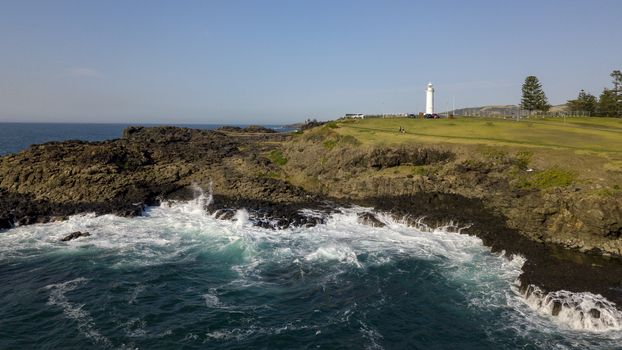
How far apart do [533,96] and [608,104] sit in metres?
14.0

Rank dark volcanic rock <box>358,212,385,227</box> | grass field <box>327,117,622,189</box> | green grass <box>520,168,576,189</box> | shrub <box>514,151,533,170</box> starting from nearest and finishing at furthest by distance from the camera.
Result: green grass <box>520,168,576,189</box>, grass field <box>327,117,622,189</box>, dark volcanic rock <box>358,212,385,227</box>, shrub <box>514,151,533,170</box>

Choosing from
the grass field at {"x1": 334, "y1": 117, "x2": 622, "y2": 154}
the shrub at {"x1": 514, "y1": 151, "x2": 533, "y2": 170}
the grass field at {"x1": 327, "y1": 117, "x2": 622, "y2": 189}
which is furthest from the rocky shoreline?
the grass field at {"x1": 334, "y1": 117, "x2": 622, "y2": 154}

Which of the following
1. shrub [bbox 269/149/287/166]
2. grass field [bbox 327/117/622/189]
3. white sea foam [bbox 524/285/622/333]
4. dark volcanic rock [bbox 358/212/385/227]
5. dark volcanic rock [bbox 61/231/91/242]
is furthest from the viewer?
shrub [bbox 269/149/287/166]

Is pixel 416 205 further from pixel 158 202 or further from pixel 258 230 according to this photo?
pixel 158 202

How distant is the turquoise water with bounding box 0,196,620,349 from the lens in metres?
17.2

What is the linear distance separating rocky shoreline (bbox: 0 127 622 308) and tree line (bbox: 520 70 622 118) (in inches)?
2203

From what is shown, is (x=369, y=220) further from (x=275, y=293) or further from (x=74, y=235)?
(x=74, y=235)

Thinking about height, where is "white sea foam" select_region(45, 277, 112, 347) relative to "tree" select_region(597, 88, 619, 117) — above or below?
below

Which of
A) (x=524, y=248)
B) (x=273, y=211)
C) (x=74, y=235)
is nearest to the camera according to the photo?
(x=524, y=248)

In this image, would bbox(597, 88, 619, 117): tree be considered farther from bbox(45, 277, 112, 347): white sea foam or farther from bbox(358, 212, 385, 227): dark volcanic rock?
bbox(45, 277, 112, 347): white sea foam

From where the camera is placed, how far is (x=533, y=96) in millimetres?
85125

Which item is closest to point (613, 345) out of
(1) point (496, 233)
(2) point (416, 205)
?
(1) point (496, 233)

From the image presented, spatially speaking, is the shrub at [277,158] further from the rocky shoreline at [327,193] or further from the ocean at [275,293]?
the ocean at [275,293]

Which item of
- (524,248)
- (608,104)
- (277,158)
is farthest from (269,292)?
(608,104)
